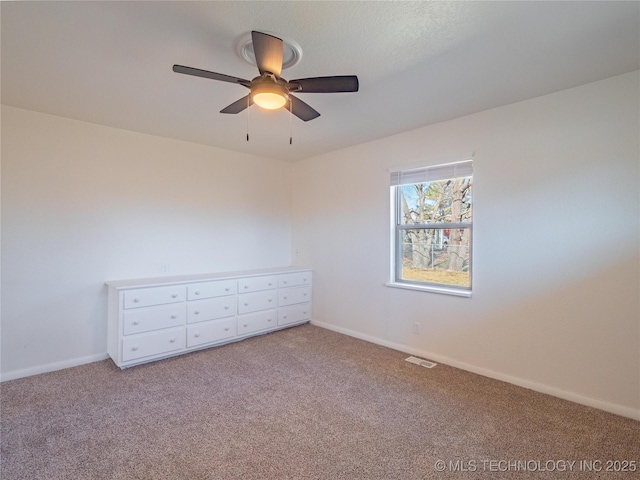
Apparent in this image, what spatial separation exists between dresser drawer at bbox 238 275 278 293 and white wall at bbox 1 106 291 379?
0.58 metres

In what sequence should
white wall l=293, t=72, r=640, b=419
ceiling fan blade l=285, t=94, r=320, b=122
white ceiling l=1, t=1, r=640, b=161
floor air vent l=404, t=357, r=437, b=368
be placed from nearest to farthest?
white ceiling l=1, t=1, r=640, b=161, ceiling fan blade l=285, t=94, r=320, b=122, white wall l=293, t=72, r=640, b=419, floor air vent l=404, t=357, r=437, b=368

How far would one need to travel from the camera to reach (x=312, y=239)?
189 inches

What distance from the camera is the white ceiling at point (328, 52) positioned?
167 centimetres

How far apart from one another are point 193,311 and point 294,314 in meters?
1.47

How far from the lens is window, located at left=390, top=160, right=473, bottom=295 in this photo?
128 inches

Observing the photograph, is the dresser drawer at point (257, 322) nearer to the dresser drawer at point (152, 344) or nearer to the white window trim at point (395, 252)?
the dresser drawer at point (152, 344)

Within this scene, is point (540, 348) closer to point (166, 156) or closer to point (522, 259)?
point (522, 259)

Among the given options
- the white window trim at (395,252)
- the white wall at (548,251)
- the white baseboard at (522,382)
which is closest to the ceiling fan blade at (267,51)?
the white wall at (548,251)

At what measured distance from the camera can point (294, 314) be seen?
4.53 metres

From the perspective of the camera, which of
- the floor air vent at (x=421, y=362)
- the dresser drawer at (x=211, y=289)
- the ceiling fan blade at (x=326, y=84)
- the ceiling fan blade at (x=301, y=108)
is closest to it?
the ceiling fan blade at (x=326, y=84)

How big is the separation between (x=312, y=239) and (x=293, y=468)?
327cm

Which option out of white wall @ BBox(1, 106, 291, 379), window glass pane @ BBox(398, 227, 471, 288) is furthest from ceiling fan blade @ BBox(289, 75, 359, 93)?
white wall @ BBox(1, 106, 291, 379)

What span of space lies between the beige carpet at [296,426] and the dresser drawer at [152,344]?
15cm

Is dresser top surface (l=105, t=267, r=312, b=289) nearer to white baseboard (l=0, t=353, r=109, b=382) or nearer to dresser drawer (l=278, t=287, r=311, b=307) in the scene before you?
dresser drawer (l=278, t=287, r=311, b=307)
